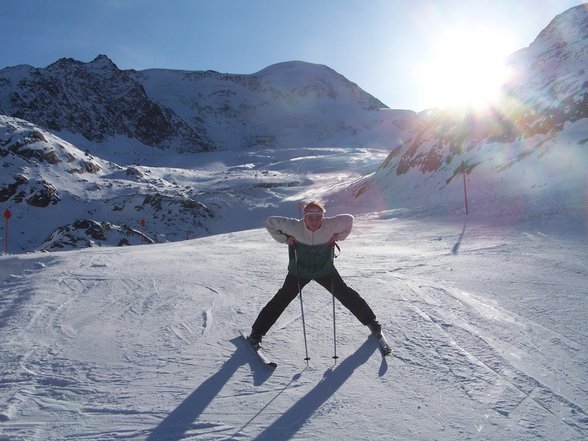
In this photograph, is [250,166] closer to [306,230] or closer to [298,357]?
[306,230]

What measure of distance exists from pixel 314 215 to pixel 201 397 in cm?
184

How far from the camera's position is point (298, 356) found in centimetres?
434

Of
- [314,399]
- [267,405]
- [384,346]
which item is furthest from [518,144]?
[267,405]

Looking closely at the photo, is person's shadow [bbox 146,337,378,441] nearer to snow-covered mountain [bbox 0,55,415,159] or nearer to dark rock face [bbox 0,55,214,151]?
snow-covered mountain [bbox 0,55,415,159]

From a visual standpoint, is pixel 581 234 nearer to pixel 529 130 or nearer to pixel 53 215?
pixel 529 130

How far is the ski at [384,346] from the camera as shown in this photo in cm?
427

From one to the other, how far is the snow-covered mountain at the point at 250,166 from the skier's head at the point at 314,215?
388 inches

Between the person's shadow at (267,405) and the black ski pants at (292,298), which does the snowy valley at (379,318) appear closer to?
the person's shadow at (267,405)

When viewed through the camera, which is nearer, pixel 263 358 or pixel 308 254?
pixel 263 358

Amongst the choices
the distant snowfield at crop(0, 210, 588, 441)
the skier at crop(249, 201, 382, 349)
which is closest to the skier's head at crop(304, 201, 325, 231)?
the skier at crop(249, 201, 382, 349)

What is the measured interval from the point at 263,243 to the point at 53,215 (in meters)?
24.4

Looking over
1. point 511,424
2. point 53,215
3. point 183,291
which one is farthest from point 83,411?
point 53,215

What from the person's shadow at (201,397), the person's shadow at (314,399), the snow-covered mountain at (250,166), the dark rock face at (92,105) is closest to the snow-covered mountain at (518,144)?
the snow-covered mountain at (250,166)

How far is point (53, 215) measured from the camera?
31938 millimetres
